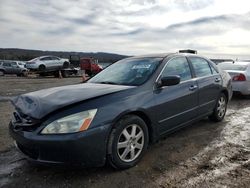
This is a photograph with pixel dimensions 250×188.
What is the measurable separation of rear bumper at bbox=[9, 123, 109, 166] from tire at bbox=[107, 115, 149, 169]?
0.48ft

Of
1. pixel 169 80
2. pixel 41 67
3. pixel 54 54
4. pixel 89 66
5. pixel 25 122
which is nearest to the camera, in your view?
pixel 25 122

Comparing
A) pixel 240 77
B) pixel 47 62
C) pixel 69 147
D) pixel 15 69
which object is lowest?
pixel 15 69

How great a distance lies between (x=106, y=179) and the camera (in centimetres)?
375

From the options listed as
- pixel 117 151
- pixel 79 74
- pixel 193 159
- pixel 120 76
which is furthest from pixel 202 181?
pixel 79 74

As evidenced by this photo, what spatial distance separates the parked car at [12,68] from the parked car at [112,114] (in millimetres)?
26070

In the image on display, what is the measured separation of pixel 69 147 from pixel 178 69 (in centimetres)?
262

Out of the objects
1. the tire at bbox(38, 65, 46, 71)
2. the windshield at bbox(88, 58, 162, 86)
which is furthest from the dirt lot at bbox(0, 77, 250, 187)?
the tire at bbox(38, 65, 46, 71)

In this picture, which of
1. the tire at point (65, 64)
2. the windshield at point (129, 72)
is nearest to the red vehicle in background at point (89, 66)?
the tire at point (65, 64)

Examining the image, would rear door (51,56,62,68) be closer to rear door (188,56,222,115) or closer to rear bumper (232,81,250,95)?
rear bumper (232,81,250,95)

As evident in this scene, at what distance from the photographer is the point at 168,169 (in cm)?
405

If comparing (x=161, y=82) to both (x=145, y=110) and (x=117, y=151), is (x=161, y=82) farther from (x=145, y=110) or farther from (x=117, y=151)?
(x=117, y=151)

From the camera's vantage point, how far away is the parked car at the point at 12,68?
29.8m

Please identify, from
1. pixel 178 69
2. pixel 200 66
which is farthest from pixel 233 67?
pixel 178 69

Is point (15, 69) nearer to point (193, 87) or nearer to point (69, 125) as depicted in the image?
point (193, 87)
